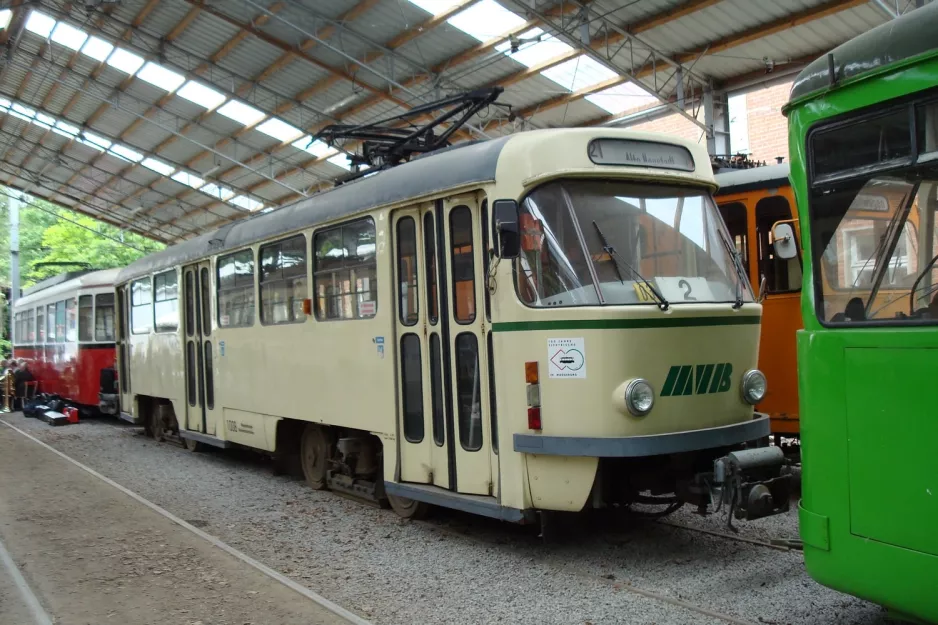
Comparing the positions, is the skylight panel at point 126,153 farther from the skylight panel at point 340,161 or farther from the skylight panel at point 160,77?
the skylight panel at point 340,161

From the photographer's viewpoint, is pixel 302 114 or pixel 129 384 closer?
pixel 129 384

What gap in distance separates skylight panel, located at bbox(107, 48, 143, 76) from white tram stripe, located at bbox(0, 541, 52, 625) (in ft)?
56.0

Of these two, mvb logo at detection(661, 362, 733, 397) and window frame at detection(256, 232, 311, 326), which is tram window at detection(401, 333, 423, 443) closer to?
window frame at detection(256, 232, 311, 326)

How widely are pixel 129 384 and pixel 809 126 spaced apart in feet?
42.6

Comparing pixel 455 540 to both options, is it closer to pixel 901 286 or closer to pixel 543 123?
pixel 901 286

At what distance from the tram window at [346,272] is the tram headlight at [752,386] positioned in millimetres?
3010

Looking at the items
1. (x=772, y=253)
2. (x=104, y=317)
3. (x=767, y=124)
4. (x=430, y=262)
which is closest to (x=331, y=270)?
(x=430, y=262)

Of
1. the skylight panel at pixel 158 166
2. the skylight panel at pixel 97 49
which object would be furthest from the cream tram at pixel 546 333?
the skylight panel at pixel 158 166

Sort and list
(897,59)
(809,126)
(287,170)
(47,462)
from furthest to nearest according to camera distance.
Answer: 1. (287,170)
2. (47,462)
3. (809,126)
4. (897,59)

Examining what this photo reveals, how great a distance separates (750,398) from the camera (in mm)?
5852

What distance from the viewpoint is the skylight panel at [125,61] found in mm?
20883

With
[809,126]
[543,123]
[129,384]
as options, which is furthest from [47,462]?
[543,123]

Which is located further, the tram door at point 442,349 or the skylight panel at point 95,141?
the skylight panel at point 95,141

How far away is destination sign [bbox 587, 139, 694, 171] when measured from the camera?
19.0 feet
